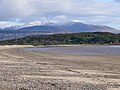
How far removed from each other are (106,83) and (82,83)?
1256 mm

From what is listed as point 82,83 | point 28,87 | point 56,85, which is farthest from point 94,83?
point 28,87

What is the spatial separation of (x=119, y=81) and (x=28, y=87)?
5.61 metres

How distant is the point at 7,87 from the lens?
1767 cm

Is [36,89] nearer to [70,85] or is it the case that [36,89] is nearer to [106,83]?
[70,85]

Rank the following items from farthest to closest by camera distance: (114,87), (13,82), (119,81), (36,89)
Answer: (119,81), (13,82), (114,87), (36,89)

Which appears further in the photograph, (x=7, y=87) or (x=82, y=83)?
(x=82, y=83)

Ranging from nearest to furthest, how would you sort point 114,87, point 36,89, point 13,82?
point 36,89 < point 114,87 < point 13,82

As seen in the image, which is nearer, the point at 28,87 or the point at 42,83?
the point at 28,87

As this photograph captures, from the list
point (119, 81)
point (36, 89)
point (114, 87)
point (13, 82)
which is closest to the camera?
point (36, 89)

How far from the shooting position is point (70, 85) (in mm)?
18781

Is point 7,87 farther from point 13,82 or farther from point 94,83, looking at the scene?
point 94,83

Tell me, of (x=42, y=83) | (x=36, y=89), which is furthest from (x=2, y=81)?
(x=36, y=89)

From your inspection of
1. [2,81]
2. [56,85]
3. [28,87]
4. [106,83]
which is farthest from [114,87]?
[2,81]

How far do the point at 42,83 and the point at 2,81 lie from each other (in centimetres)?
208
